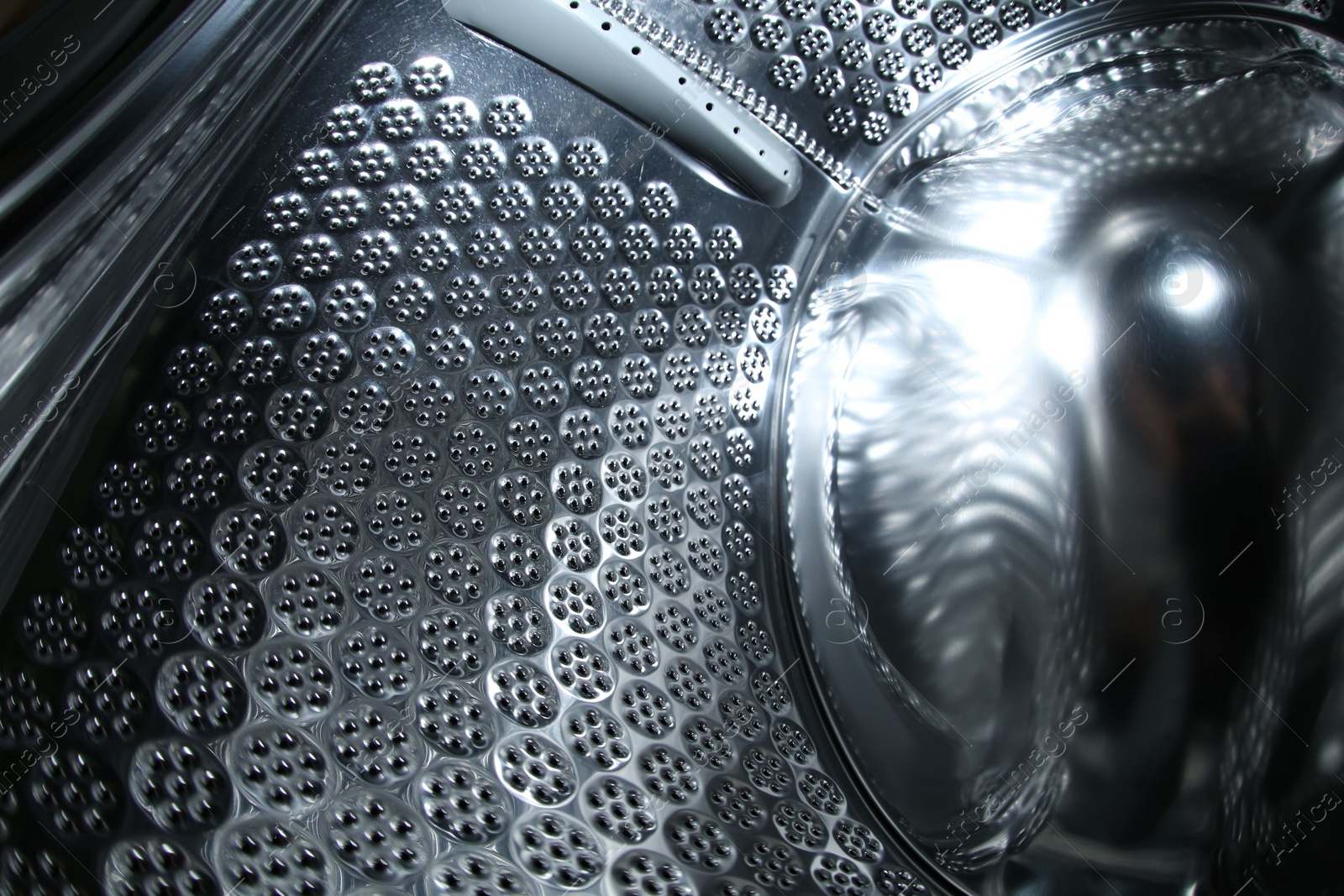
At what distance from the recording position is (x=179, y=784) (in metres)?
0.65

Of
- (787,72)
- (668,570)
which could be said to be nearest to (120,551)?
(668,570)

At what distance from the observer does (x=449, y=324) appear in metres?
0.84

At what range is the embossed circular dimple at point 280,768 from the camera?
68 cm

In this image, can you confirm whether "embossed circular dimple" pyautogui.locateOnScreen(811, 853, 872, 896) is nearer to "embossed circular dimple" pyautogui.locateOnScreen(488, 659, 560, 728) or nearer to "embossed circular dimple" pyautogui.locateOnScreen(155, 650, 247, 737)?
"embossed circular dimple" pyautogui.locateOnScreen(488, 659, 560, 728)

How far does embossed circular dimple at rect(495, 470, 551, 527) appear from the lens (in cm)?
86

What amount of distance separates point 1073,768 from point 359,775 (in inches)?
25.8

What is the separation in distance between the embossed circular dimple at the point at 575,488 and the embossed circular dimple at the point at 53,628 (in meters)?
0.41

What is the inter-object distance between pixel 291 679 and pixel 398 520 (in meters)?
0.16

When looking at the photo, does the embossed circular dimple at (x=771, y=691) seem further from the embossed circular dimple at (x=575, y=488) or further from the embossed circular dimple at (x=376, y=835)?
the embossed circular dimple at (x=376, y=835)

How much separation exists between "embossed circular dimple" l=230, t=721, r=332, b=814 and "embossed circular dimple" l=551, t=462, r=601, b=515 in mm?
317

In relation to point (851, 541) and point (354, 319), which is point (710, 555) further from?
point (354, 319)

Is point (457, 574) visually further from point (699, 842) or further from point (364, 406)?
point (699, 842)

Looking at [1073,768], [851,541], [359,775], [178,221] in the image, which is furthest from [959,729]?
[178,221]

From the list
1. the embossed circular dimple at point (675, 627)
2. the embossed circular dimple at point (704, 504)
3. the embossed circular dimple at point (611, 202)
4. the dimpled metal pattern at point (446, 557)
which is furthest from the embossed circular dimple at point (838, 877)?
the embossed circular dimple at point (611, 202)
